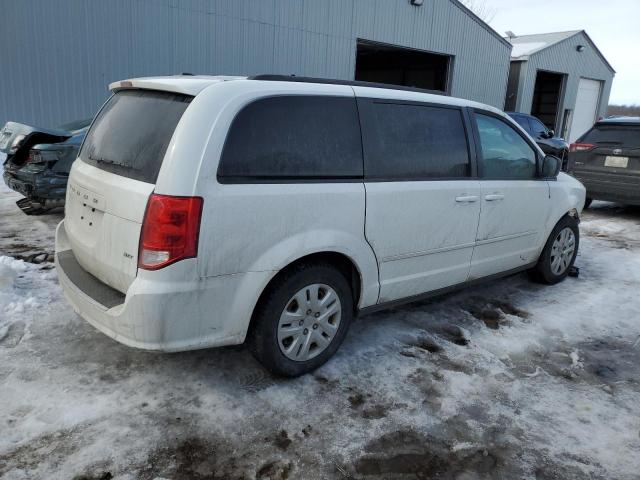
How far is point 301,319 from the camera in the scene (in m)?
3.04

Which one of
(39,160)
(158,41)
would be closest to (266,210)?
(39,160)

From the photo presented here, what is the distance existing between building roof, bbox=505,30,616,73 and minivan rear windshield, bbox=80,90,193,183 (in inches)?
874

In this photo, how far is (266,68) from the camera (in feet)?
41.4

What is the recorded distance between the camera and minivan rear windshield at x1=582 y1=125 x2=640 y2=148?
816cm

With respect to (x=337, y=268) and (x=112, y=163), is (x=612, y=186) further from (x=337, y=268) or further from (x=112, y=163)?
(x=112, y=163)

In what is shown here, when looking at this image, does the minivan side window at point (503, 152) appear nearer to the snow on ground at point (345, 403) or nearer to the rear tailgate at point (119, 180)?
the snow on ground at point (345, 403)

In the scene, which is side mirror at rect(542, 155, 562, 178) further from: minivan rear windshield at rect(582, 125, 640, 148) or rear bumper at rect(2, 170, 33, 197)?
rear bumper at rect(2, 170, 33, 197)

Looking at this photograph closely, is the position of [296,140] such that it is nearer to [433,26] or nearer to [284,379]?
[284,379]

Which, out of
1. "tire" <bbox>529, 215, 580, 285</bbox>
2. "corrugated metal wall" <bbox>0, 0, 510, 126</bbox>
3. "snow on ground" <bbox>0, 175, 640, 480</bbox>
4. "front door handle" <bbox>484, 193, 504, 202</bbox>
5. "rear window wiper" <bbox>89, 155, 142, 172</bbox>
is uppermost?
"corrugated metal wall" <bbox>0, 0, 510, 126</bbox>

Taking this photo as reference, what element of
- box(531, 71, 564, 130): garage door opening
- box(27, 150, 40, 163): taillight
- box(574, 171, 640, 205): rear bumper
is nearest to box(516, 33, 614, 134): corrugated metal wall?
box(531, 71, 564, 130): garage door opening

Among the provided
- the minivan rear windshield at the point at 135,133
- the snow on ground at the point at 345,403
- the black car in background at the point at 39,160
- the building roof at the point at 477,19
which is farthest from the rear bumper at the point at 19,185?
the building roof at the point at 477,19

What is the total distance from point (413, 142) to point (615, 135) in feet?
21.6

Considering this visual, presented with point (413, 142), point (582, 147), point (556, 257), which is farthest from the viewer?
point (582, 147)

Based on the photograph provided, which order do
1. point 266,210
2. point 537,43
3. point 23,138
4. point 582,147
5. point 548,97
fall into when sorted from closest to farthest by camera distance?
point 266,210, point 23,138, point 582,147, point 537,43, point 548,97
